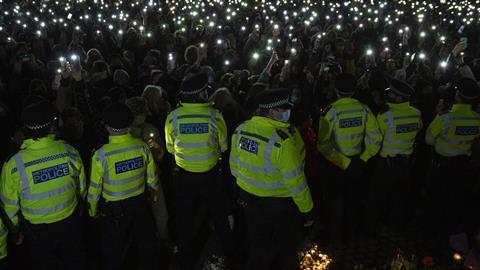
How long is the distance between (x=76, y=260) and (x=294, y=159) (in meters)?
2.56

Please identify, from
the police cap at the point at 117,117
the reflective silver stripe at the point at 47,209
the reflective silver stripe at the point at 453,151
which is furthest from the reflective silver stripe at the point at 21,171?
the reflective silver stripe at the point at 453,151

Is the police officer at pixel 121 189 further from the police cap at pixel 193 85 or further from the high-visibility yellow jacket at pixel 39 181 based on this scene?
the police cap at pixel 193 85

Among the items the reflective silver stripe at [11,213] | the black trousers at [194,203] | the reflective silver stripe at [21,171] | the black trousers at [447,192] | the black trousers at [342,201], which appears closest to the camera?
the reflective silver stripe at [21,171]

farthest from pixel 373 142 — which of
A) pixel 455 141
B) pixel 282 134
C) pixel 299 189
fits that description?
pixel 282 134

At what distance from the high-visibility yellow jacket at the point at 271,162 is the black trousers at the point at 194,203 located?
0.78 meters

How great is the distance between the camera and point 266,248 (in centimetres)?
471

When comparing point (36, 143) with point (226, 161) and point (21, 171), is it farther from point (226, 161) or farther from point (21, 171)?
point (226, 161)

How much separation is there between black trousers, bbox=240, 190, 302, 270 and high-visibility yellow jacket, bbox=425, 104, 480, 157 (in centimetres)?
255

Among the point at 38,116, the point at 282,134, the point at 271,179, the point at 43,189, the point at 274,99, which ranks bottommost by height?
the point at 271,179

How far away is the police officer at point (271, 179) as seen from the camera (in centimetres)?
427

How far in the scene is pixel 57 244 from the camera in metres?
4.35

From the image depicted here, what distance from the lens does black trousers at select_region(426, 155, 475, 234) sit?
19.6ft

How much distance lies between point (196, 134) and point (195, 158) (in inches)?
11.9

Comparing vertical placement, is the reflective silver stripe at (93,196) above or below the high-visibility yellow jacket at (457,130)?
above
